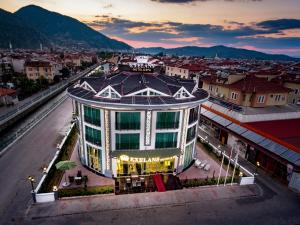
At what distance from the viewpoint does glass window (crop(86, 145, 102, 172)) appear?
3128 centimetres

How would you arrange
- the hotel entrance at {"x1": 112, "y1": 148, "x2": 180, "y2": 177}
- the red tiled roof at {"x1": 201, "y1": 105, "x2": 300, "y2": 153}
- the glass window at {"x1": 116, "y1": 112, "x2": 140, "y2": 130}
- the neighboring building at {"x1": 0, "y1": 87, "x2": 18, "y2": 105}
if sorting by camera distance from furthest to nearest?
the neighboring building at {"x1": 0, "y1": 87, "x2": 18, "y2": 105}
the red tiled roof at {"x1": 201, "y1": 105, "x2": 300, "y2": 153}
the hotel entrance at {"x1": 112, "y1": 148, "x2": 180, "y2": 177}
the glass window at {"x1": 116, "y1": 112, "x2": 140, "y2": 130}

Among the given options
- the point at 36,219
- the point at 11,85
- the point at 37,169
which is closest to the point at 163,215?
the point at 36,219

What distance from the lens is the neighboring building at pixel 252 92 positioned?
46312mm

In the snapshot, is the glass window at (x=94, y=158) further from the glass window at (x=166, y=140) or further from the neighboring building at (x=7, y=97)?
the neighboring building at (x=7, y=97)

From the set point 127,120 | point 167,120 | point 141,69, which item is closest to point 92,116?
point 127,120

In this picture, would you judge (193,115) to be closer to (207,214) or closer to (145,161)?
(145,161)

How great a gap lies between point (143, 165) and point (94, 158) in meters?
7.62

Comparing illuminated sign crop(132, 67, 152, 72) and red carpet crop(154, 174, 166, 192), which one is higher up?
illuminated sign crop(132, 67, 152, 72)

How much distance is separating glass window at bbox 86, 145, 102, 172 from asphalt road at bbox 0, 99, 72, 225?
785 centimetres

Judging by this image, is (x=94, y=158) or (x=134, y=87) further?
(x=94, y=158)

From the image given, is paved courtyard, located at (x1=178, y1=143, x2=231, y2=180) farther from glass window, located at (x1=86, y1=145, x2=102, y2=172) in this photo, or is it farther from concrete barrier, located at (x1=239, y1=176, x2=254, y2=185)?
glass window, located at (x1=86, y1=145, x2=102, y2=172)

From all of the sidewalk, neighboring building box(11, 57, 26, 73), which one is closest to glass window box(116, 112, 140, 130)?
the sidewalk

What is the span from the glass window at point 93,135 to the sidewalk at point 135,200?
7637 millimetres

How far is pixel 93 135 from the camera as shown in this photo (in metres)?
30.7
